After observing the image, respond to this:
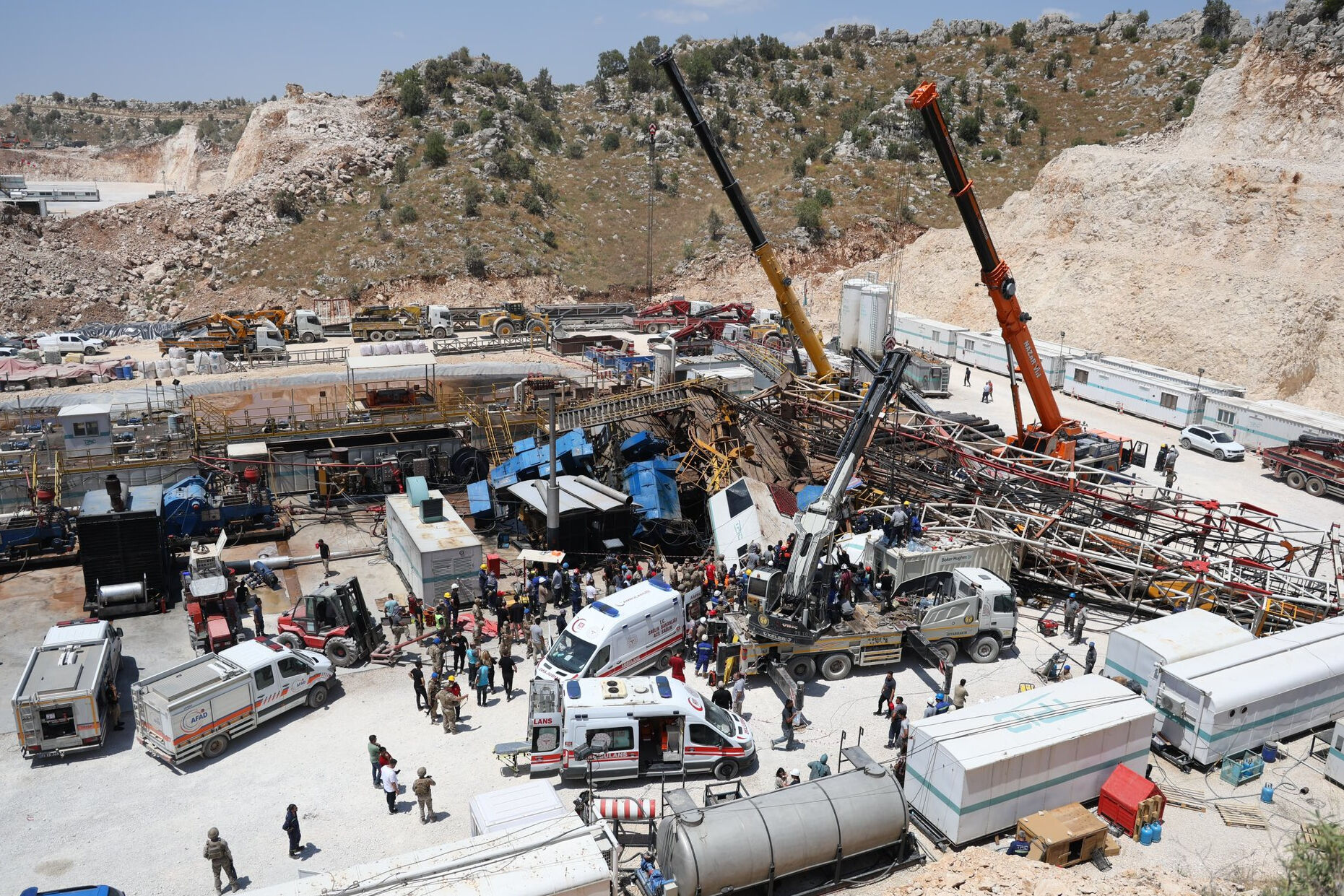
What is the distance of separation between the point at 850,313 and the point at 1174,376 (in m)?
14.7

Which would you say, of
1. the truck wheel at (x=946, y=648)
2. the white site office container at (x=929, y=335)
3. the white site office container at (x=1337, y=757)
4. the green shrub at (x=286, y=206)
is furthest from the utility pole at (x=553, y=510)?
the green shrub at (x=286, y=206)

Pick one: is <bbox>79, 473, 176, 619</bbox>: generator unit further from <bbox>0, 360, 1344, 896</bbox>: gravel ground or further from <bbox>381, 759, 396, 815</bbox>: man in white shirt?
<bbox>381, 759, 396, 815</bbox>: man in white shirt

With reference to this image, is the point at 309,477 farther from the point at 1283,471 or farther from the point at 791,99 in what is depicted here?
the point at 791,99

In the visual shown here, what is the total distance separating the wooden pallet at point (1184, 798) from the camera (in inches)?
572

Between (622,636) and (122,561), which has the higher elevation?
(622,636)

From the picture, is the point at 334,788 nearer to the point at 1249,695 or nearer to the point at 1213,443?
the point at 1249,695

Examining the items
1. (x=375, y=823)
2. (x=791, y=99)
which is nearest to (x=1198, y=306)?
(x=375, y=823)

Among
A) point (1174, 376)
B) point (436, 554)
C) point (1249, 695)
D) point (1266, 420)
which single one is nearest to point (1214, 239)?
point (1174, 376)

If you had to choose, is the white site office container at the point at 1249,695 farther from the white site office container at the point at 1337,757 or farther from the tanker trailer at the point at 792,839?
the tanker trailer at the point at 792,839

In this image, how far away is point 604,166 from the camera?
8250 centimetres

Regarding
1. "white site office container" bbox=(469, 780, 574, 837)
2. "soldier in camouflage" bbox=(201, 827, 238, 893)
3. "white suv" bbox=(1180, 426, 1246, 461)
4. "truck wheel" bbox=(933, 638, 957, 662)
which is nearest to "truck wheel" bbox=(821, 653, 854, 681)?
"truck wheel" bbox=(933, 638, 957, 662)

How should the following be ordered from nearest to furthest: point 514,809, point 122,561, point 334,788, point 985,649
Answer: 1. point 514,809
2. point 334,788
3. point 985,649
4. point 122,561

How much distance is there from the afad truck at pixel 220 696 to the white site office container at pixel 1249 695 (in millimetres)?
15720

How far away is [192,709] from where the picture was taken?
50.1ft
